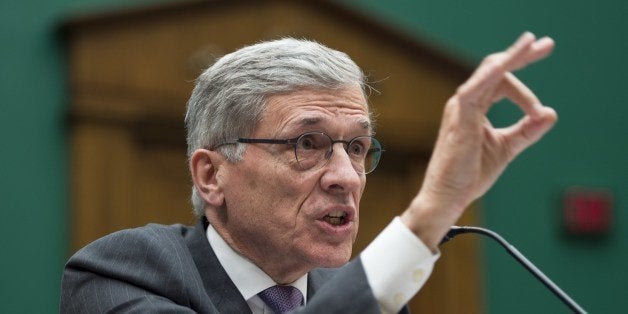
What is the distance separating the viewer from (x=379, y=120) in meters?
5.18

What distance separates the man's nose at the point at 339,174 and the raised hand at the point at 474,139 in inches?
16.2

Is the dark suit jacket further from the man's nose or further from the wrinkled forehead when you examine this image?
the wrinkled forehead

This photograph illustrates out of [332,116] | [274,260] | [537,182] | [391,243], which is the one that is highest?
[332,116]

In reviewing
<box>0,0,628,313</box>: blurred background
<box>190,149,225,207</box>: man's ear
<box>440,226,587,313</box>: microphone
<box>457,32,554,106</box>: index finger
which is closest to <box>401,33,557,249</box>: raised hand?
<box>457,32,554,106</box>: index finger

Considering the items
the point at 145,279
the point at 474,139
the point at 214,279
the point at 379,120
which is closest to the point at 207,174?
the point at 214,279

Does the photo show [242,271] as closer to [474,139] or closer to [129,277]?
[129,277]

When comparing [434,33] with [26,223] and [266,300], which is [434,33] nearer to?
[26,223]

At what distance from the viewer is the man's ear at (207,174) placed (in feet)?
8.31

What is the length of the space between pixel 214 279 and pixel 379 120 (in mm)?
2882

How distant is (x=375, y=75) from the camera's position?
17.0ft

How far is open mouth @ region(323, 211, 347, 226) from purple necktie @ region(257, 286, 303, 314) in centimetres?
21

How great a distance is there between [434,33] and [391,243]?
3594 millimetres

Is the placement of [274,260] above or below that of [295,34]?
below

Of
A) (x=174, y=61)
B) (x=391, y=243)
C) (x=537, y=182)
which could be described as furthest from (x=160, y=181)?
(x=391, y=243)
